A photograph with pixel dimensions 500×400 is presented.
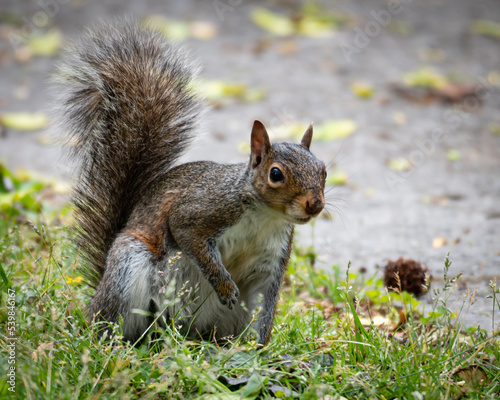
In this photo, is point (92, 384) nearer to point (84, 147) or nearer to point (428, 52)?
point (84, 147)

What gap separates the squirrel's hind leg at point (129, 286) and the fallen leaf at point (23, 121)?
2.66 metres

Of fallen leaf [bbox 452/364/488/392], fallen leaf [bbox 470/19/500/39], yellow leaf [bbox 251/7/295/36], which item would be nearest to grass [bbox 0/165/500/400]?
fallen leaf [bbox 452/364/488/392]

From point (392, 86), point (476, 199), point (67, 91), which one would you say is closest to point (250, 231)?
point (67, 91)

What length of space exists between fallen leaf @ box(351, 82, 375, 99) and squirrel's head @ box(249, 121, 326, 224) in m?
3.14

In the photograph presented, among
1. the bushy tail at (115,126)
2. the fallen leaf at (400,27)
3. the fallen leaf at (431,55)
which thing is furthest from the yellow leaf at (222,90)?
the bushy tail at (115,126)

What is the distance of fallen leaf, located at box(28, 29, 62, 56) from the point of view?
5316mm

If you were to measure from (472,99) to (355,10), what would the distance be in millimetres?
1904

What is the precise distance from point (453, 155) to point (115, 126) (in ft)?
9.24

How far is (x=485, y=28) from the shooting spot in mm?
6211

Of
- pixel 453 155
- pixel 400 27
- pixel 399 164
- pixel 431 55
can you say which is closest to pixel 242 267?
pixel 399 164

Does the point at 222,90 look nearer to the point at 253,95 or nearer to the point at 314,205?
the point at 253,95

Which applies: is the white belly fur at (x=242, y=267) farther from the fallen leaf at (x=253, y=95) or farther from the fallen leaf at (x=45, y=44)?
the fallen leaf at (x=45, y=44)

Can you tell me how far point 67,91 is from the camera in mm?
2139

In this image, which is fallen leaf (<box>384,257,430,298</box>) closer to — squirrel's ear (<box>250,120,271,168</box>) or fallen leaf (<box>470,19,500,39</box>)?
squirrel's ear (<box>250,120,271,168</box>)
